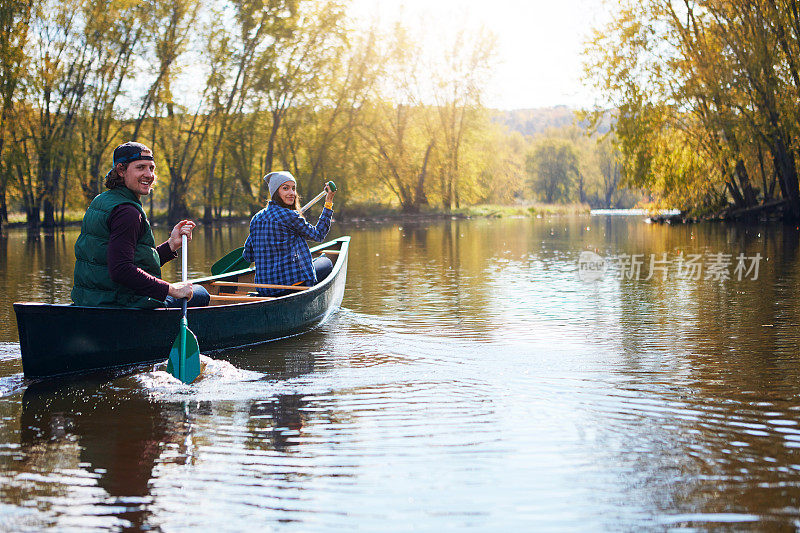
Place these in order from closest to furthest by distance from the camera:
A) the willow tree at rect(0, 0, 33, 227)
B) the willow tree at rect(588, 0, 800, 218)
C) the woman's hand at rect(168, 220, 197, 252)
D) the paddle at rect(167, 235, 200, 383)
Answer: the paddle at rect(167, 235, 200, 383) < the woman's hand at rect(168, 220, 197, 252) < the willow tree at rect(588, 0, 800, 218) < the willow tree at rect(0, 0, 33, 227)

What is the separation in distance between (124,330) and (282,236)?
2128 millimetres

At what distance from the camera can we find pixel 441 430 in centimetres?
454

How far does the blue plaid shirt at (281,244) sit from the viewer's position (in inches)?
306

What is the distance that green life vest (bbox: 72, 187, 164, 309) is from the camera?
5.78 m

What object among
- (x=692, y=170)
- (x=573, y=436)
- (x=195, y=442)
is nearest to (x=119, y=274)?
(x=195, y=442)

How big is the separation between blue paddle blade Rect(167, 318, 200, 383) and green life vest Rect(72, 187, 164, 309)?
2.02ft

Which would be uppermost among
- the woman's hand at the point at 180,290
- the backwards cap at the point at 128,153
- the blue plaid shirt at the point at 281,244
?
the backwards cap at the point at 128,153

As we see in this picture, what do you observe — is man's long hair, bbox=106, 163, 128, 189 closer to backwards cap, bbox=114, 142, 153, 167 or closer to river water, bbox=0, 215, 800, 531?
backwards cap, bbox=114, 142, 153, 167

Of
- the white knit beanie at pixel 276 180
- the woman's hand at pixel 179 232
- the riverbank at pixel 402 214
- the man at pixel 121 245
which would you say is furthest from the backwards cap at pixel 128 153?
the riverbank at pixel 402 214

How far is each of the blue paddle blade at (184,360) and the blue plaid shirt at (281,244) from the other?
205 cm

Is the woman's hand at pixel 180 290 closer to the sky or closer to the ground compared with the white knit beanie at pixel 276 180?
closer to the ground

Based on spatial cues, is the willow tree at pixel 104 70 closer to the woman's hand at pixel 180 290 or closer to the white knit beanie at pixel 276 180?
the white knit beanie at pixel 276 180

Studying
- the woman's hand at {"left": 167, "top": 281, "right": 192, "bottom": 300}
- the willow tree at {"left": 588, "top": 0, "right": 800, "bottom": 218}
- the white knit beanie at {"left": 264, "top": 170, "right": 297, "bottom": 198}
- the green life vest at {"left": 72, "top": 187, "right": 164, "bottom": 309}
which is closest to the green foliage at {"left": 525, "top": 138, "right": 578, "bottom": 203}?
the willow tree at {"left": 588, "top": 0, "right": 800, "bottom": 218}

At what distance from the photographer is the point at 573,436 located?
14.4 feet
